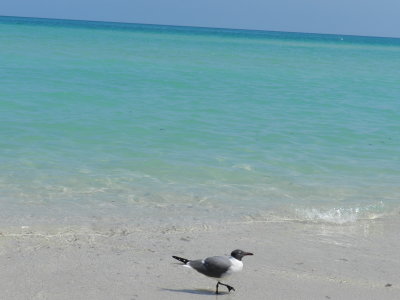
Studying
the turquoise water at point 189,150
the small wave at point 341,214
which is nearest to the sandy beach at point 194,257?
the small wave at point 341,214

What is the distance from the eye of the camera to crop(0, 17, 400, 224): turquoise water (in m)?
8.05

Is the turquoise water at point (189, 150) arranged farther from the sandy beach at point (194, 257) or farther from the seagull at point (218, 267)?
the seagull at point (218, 267)

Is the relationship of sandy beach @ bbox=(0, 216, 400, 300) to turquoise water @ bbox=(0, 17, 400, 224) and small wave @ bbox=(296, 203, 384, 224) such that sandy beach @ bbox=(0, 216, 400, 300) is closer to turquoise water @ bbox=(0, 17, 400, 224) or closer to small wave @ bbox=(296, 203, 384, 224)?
small wave @ bbox=(296, 203, 384, 224)

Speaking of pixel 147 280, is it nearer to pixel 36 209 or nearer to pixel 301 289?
pixel 301 289

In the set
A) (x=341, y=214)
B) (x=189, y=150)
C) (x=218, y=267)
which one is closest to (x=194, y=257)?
(x=218, y=267)

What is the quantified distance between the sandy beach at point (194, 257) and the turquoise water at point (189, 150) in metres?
0.57

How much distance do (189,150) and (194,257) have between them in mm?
5208

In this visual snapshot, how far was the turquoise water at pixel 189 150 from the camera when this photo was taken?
26.4 ft

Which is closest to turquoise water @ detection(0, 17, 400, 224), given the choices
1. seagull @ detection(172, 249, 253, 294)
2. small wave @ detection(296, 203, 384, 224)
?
small wave @ detection(296, 203, 384, 224)

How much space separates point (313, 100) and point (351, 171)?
9070mm

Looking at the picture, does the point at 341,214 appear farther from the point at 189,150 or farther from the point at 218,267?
the point at 189,150

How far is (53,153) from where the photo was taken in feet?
34.1

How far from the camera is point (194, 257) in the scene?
20.2 feet

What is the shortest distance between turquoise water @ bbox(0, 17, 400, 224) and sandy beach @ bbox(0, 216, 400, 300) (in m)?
0.57
